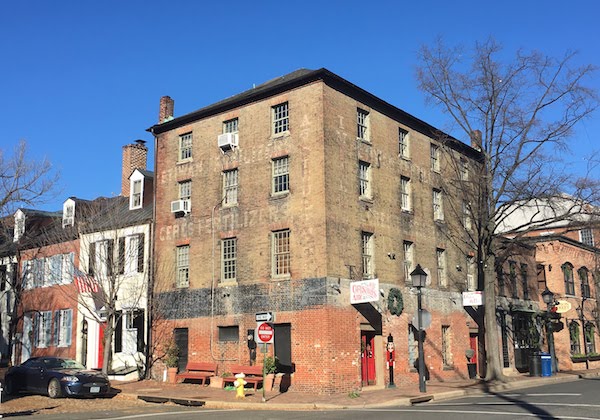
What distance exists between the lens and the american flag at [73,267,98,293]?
27.2 m

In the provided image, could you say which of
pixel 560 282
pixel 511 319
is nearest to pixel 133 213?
pixel 511 319

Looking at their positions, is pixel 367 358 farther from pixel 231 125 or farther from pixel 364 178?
pixel 231 125

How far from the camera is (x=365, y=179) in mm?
25828

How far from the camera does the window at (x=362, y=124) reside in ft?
85.4

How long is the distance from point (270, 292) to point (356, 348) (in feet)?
12.9

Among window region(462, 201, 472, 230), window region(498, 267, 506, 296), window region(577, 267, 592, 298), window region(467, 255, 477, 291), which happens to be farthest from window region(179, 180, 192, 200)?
window region(577, 267, 592, 298)

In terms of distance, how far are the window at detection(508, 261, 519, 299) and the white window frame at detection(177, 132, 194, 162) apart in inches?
772

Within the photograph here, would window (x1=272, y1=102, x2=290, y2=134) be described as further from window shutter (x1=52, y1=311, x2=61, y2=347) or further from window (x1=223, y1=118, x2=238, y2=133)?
window shutter (x1=52, y1=311, x2=61, y2=347)

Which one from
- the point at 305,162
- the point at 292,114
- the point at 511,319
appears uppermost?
the point at 292,114

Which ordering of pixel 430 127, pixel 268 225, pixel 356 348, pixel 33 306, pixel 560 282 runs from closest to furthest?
1. pixel 356 348
2. pixel 268 225
3. pixel 430 127
4. pixel 33 306
5. pixel 560 282

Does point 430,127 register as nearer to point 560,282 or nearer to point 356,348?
point 356,348

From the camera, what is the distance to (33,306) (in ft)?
113

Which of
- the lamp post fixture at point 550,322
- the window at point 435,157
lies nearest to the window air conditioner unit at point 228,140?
the window at point 435,157

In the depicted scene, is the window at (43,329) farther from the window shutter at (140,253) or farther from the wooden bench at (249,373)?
the wooden bench at (249,373)
